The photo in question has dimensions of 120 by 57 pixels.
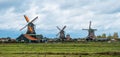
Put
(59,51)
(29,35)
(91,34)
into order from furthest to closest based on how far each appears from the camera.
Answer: (91,34) → (29,35) → (59,51)

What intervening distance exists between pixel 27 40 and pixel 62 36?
1362 inches

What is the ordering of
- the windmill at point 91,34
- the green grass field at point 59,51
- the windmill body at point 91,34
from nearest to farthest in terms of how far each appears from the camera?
the green grass field at point 59,51 < the windmill at point 91,34 < the windmill body at point 91,34

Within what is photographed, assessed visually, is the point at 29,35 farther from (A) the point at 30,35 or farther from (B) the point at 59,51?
(B) the point at 59,51

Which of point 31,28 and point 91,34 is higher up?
point 31,28

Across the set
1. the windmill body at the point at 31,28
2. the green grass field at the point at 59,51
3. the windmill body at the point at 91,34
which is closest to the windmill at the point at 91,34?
the windmill body at the point at 91,34

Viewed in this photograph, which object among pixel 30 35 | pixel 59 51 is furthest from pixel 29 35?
pixel 59 51

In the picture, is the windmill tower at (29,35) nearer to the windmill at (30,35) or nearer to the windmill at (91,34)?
the windmill at (30,35)

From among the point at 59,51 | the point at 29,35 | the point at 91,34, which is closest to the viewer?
the point at 59,51

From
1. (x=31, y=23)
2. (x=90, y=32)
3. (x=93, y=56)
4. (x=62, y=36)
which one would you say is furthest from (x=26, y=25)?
(x=93, y=56)

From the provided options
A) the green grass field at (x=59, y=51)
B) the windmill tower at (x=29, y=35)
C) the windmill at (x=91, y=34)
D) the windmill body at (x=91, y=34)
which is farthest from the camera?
the windmill body at (x=91, y=34)

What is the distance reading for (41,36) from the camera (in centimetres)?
16725

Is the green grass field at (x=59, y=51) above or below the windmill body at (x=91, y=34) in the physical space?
below

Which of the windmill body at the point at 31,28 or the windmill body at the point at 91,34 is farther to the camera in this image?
the windmill body at the point at 91,34

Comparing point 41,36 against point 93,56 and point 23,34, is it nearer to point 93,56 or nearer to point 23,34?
point 23,34
